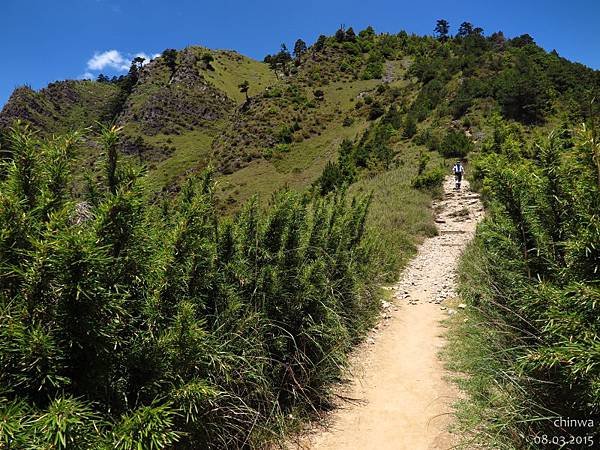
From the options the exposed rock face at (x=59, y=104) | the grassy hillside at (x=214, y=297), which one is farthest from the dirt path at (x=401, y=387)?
the exposed rock face at (x=59, y=104)

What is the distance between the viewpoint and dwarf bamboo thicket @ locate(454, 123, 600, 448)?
215 cm

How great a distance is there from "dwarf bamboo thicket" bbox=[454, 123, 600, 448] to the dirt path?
743 mm

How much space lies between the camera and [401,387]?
492cm

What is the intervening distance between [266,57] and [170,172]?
54.7m

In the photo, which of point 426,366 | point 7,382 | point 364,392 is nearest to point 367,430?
point 364,392

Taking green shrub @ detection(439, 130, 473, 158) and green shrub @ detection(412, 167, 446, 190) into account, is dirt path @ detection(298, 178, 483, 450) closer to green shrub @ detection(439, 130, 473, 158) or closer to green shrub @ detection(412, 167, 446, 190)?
green shrub @ detection(412, 167, 446, 190)

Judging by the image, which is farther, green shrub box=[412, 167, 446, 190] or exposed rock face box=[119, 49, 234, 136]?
exposed rock face box=[119, 49, 234, 136]

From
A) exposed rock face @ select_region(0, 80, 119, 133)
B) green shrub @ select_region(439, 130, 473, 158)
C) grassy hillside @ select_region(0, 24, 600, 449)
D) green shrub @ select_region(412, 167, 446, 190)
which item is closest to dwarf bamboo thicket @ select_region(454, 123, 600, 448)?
grassy hillside @ select_region(0, 24, 600, 449)

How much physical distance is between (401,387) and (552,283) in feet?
8.67

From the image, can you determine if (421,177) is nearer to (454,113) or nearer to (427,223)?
(427,223)

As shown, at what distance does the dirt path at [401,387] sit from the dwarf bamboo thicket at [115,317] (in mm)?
925

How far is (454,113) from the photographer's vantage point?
107ft

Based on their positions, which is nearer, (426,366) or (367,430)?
(367,430)

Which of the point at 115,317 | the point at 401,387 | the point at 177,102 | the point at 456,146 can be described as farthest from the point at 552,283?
the point at 177,102
